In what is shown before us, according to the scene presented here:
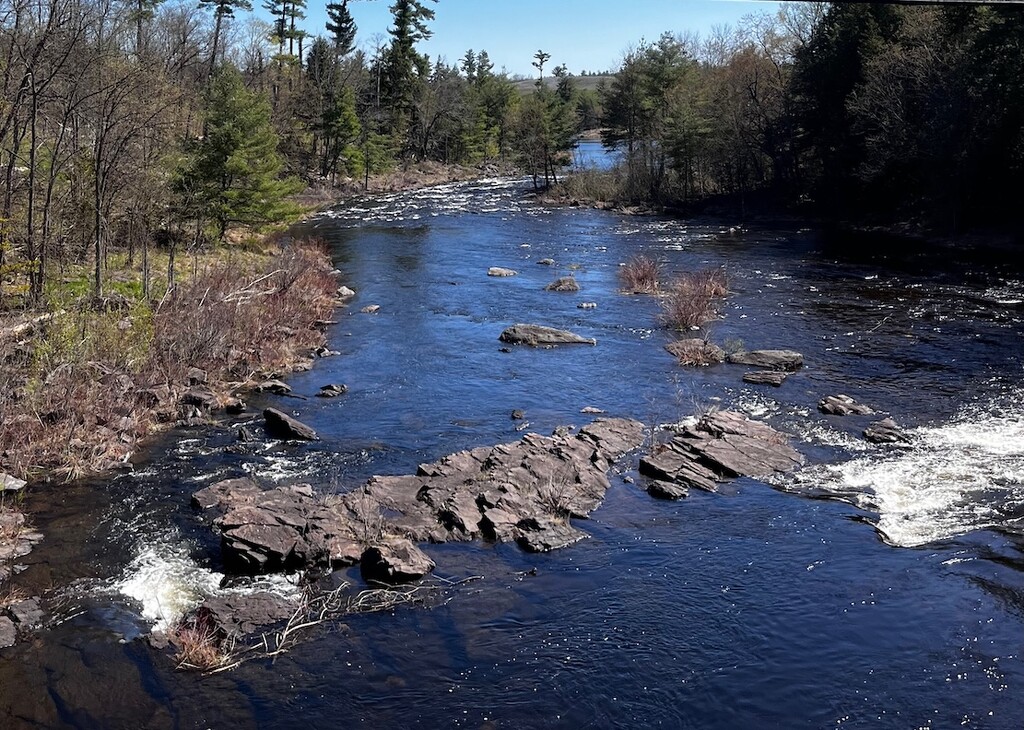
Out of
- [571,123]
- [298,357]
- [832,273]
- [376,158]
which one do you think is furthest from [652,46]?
[298,357]

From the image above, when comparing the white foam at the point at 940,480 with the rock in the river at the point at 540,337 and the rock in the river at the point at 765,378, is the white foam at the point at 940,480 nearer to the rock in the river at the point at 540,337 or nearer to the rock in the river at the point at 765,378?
the rock in the river at the point at 765,378

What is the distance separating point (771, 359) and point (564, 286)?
1098 cm

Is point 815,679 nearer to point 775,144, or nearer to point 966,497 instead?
point 966,497

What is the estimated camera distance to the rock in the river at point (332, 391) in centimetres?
1808

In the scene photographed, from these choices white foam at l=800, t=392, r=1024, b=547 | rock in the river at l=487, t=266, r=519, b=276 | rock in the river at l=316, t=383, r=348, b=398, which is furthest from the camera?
rock in the river at l=487, t=266, r=519, b=276

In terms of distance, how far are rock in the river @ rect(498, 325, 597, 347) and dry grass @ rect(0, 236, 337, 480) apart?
17.0ft

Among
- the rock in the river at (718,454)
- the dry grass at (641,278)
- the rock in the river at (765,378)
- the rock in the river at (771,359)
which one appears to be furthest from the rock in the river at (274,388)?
the dry grass at (641,278)

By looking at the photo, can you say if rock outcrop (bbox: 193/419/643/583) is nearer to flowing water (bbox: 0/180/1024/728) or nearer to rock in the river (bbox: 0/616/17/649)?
flowing water (bbox: 0/180/1024/728)

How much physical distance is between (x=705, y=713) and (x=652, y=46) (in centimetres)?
6233

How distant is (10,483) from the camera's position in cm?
1259

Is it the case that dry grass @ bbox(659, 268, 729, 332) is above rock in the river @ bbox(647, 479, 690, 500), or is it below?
above

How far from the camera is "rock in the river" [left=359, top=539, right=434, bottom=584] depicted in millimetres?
10672

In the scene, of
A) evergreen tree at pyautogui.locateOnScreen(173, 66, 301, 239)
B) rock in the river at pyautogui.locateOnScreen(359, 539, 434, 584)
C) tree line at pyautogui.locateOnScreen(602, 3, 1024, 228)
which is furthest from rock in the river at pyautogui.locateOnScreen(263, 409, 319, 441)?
tree line at pyautogui.locateOnScreen(602, 3, 1024, 228)

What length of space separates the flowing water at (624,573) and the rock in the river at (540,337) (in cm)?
71
